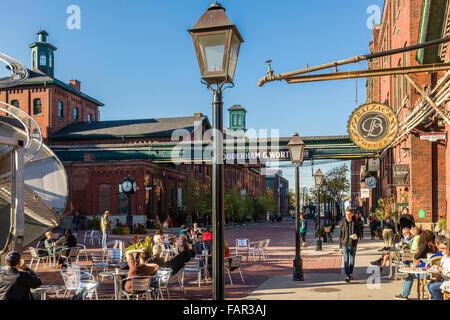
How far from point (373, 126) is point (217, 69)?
12.5 m

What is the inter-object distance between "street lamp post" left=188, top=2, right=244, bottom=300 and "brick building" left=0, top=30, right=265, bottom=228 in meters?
36.1

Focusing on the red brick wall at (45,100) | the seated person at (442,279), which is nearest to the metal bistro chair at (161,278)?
the seated person at (442,279)

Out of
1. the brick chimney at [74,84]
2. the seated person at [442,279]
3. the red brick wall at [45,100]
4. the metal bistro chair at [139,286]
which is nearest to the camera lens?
the seated person at [442,279]

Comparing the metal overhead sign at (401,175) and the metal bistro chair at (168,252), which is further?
the metal overhead sign at (401,175)

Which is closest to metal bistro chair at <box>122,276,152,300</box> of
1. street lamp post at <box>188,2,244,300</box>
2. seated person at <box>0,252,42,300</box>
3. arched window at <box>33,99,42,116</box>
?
seated person at <box>0,252,42,300</box>

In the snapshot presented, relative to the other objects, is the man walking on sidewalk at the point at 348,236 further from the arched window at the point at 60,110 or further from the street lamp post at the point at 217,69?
the arched window at the point at 60,110

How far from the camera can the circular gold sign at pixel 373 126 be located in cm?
1600

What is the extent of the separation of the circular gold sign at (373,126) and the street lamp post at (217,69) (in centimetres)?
1196

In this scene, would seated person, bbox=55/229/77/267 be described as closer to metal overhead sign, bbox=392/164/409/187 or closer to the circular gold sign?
the circular gold sign

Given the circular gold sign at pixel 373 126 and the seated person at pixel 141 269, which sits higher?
the circular gold sign at pixel 373 126

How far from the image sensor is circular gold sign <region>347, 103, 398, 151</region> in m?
16.0
